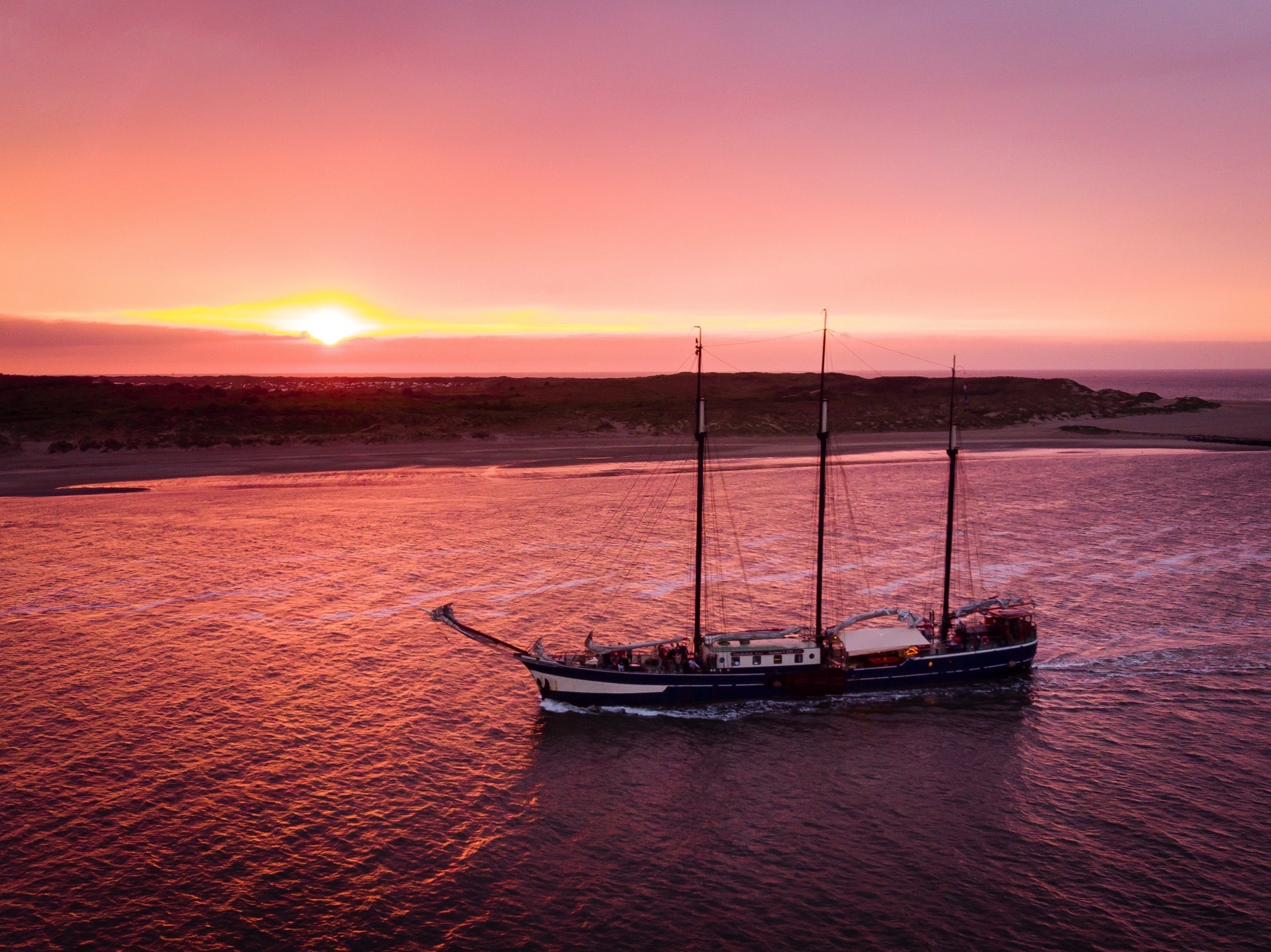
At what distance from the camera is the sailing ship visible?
148ft

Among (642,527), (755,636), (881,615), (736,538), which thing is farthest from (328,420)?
(881,615)

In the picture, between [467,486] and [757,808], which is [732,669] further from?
[467,486]

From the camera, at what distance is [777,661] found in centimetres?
4653

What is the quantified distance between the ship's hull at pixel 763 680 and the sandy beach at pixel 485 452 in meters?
85.1

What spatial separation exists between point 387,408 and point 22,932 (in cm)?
16122

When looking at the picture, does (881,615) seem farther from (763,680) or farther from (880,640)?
(763,680)

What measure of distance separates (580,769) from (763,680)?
12742mm

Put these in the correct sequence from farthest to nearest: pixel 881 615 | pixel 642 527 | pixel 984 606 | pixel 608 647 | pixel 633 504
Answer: pixel 633 504
pixel 642 527
pixel 984 606
pixel 881 615
pixel 608 647

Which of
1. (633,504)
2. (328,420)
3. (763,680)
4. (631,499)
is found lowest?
(763,680)

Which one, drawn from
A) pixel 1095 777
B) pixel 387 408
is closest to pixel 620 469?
pixel 387 408

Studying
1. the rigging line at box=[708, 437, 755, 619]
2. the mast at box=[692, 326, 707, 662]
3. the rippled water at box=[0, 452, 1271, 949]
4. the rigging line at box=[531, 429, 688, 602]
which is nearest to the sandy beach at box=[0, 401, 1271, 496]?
the rigging line at box=[531, 429, 688, 602]

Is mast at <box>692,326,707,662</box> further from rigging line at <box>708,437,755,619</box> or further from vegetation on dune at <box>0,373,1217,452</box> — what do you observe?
vegetation on dune at <box>0,373,1217,452</box>

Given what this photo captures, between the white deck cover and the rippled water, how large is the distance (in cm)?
299

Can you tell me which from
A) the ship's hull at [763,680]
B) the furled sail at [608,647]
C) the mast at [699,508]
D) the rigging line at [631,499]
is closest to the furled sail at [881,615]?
the ship's hull at [763,680]
